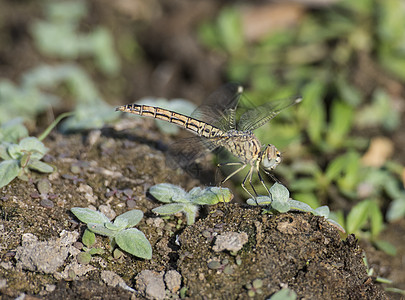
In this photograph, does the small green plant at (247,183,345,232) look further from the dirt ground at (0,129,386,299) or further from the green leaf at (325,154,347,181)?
the green leaf at (325,154,347,181)

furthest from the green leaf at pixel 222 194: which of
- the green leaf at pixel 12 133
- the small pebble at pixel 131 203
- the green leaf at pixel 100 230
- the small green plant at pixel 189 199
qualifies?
the green leaf at pixel 12 133

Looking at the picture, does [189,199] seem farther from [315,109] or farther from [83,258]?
[315,109]

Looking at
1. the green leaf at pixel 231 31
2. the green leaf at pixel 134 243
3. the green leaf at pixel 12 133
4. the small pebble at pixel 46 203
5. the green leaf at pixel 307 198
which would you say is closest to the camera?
the green leaf at pixel 134 243

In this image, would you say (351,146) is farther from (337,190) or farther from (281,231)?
(281,231)

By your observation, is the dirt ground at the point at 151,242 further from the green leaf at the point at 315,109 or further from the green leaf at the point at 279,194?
the green leaf at the point at 315,109

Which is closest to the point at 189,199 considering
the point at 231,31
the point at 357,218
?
the point at 357,218

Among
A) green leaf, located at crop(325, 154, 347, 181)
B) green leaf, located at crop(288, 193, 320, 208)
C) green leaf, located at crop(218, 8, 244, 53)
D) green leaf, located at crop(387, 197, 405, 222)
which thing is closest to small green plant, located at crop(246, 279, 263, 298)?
green leaf, located at crop(288, 193, 320, 208)
